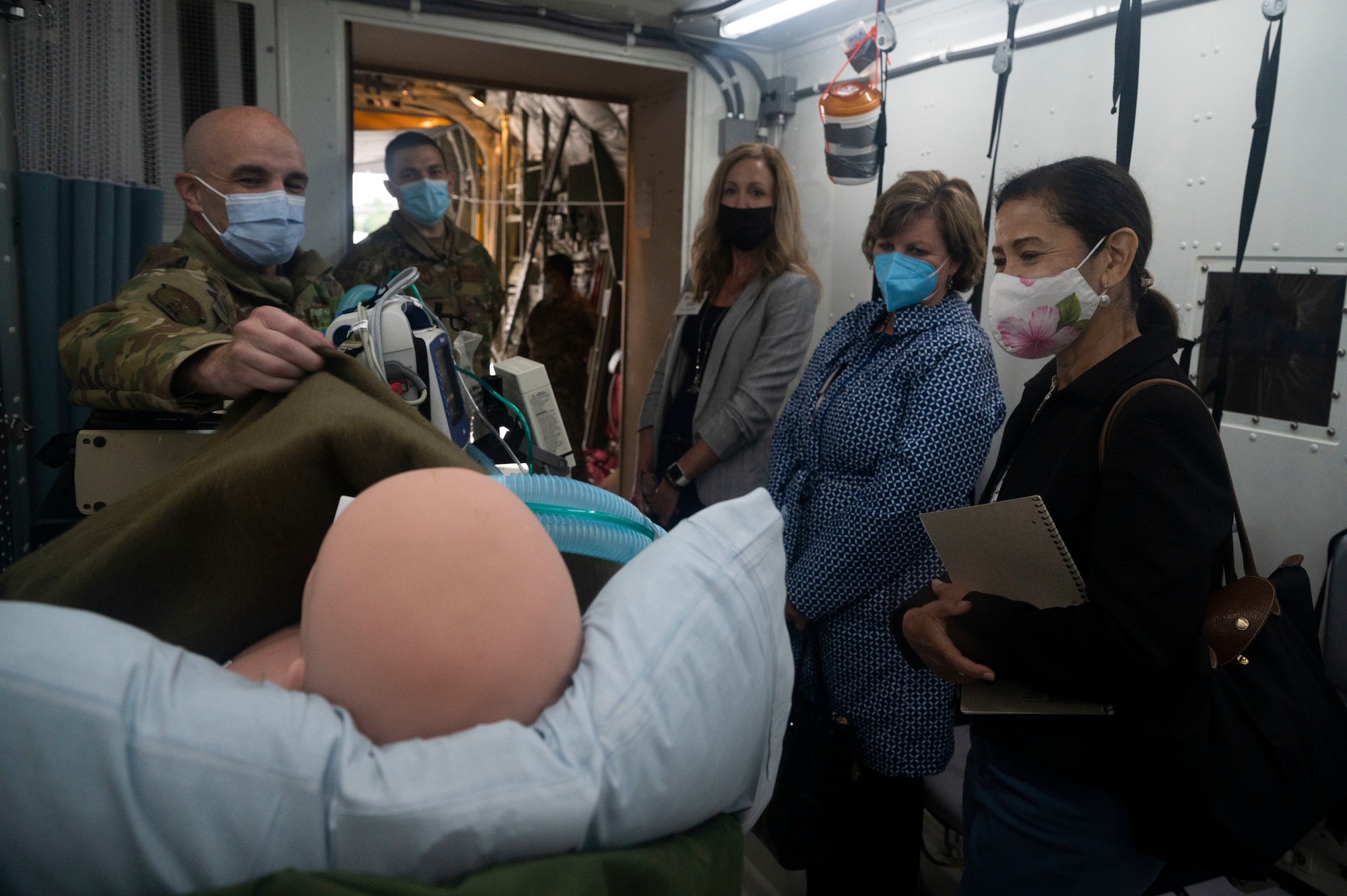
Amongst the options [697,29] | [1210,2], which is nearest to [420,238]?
[697,29]

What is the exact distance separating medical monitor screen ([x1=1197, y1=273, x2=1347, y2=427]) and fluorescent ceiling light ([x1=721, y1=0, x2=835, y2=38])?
5.87 feet

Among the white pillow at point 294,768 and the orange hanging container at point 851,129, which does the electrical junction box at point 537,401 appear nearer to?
the white pillow at point 294,768

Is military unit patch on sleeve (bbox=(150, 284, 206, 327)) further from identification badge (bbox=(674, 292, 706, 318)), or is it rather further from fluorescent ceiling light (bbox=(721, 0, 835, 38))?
fluorescent ceiling light (bbox=(721, 0, 835, 38))

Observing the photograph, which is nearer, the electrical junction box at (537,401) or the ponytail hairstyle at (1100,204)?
the ponytail hairstyle at (1100,204)

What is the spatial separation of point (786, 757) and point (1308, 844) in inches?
48.3

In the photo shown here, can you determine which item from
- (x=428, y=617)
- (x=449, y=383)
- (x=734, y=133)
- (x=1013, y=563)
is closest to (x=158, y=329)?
(x=449, y=383)

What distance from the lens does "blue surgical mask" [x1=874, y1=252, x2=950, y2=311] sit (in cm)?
205

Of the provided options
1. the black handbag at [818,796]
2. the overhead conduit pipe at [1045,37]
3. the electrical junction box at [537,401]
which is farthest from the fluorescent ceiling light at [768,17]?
the black handbag at [818,796]

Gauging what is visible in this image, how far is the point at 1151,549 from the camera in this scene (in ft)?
3.86

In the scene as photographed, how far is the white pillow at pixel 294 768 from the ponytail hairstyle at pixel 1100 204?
3.91 ft

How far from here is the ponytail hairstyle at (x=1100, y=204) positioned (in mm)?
1440

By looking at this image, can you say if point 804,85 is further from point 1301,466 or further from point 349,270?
point 1301,466

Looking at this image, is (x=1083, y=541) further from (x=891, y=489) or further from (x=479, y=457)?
(x=479, y=457)

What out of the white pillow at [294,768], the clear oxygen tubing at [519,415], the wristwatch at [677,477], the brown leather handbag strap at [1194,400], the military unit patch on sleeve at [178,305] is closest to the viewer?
the white pillow at [294,768]
